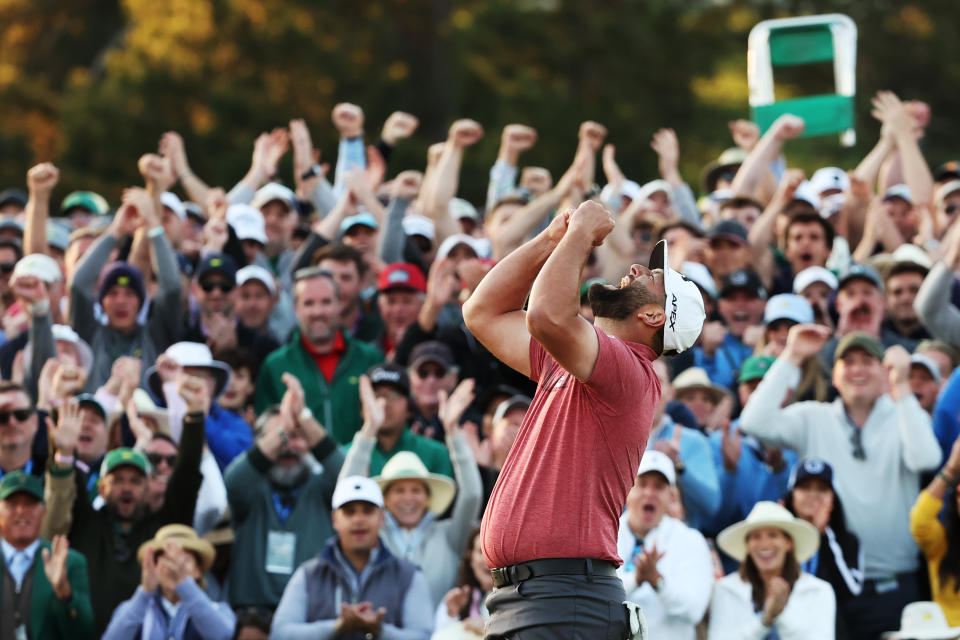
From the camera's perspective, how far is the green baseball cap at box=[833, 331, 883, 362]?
10.5 meters

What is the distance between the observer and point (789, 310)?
11.4 m

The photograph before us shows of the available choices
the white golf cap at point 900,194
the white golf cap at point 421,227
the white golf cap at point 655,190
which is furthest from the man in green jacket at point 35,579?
the white golf cap at point 900,194

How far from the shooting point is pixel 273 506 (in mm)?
10578

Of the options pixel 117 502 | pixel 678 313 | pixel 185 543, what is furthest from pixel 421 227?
pixel 678 313

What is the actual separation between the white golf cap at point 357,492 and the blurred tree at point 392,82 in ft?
46.4

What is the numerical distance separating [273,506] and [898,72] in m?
22.4

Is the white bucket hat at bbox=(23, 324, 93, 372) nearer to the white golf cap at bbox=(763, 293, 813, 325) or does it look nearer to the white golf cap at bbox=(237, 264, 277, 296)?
the white golf cap at bbox=(237, 264, 277, 296)

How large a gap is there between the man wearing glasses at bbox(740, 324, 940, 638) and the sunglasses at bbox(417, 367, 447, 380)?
6.32 ft

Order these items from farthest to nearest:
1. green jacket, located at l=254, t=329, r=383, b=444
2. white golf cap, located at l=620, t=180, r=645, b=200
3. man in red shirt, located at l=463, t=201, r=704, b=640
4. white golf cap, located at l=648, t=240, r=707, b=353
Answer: white golf cap, located at l=620, t=180, r=645, b=200
green jacket, located at l=254, t=329, r=383, b=444
white golf cap, located at l=648, t=240, r=707, b=353
man in red shirt, located at l=463, t=201, r=704, b=640

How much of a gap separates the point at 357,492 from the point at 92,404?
1.88 m

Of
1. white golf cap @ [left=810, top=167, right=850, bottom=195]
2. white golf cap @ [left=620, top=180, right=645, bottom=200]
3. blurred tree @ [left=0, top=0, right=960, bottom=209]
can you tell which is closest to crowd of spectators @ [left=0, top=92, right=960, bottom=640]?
white golf cap @ [left=620, top=180, right=645, bottom=200]

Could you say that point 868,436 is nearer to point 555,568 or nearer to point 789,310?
point 789,310

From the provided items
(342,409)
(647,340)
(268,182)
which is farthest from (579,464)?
(268,182)

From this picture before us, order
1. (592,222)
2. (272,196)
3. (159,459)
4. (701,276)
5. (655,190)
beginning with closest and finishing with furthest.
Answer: (592,222), (159,459), (701,276), (272,196), (655,190)
